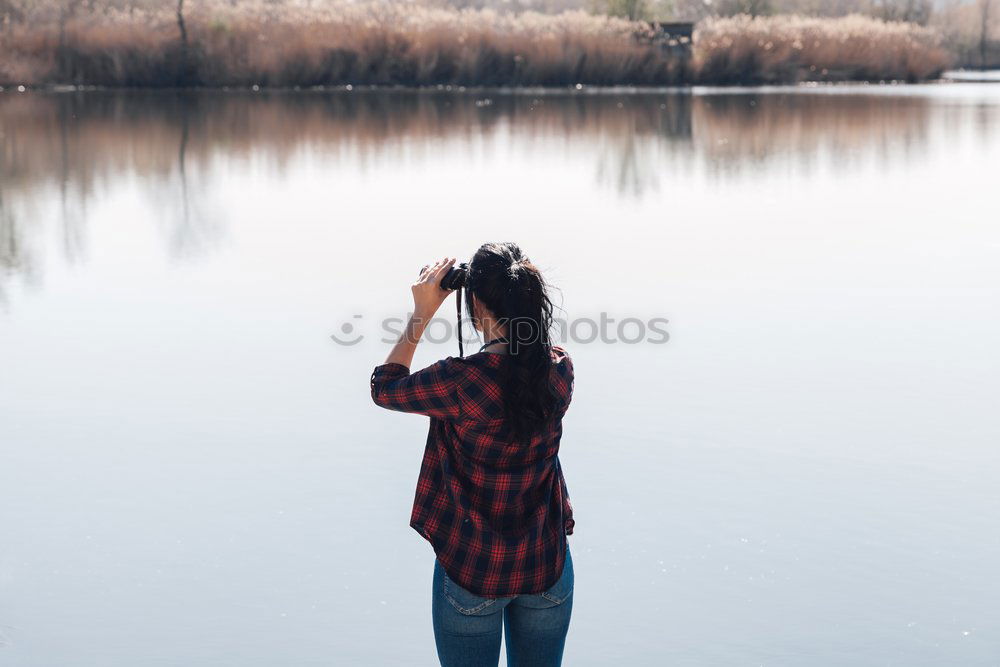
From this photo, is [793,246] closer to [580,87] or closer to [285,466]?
[285,466]

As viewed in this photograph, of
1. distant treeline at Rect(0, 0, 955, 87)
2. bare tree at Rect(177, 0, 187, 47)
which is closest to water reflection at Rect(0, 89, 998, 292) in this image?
distant treeline at Rect(0, 0, 955, 87)

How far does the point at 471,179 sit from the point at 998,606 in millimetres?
6890

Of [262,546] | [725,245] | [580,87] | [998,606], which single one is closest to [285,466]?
[262,546]

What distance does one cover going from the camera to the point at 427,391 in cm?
180

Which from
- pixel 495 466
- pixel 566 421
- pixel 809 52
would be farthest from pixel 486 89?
pixel 495 466

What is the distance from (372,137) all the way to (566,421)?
8548mm

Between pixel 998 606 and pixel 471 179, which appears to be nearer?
pixel 998 606

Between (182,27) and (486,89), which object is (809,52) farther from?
(182,27)

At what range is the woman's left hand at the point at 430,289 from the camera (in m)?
1.89

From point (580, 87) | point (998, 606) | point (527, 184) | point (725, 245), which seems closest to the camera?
point (998, 606)

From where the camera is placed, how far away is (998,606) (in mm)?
2693

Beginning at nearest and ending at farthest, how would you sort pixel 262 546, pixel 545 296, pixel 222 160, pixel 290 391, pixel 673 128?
1. pixel 545 296
2. pixel 262 546
3. pixel 290 391
4. pixel 222 160
5. pixel 673 128

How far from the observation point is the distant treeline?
19.0 meters

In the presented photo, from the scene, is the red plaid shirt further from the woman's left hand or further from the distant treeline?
the distant treeline
